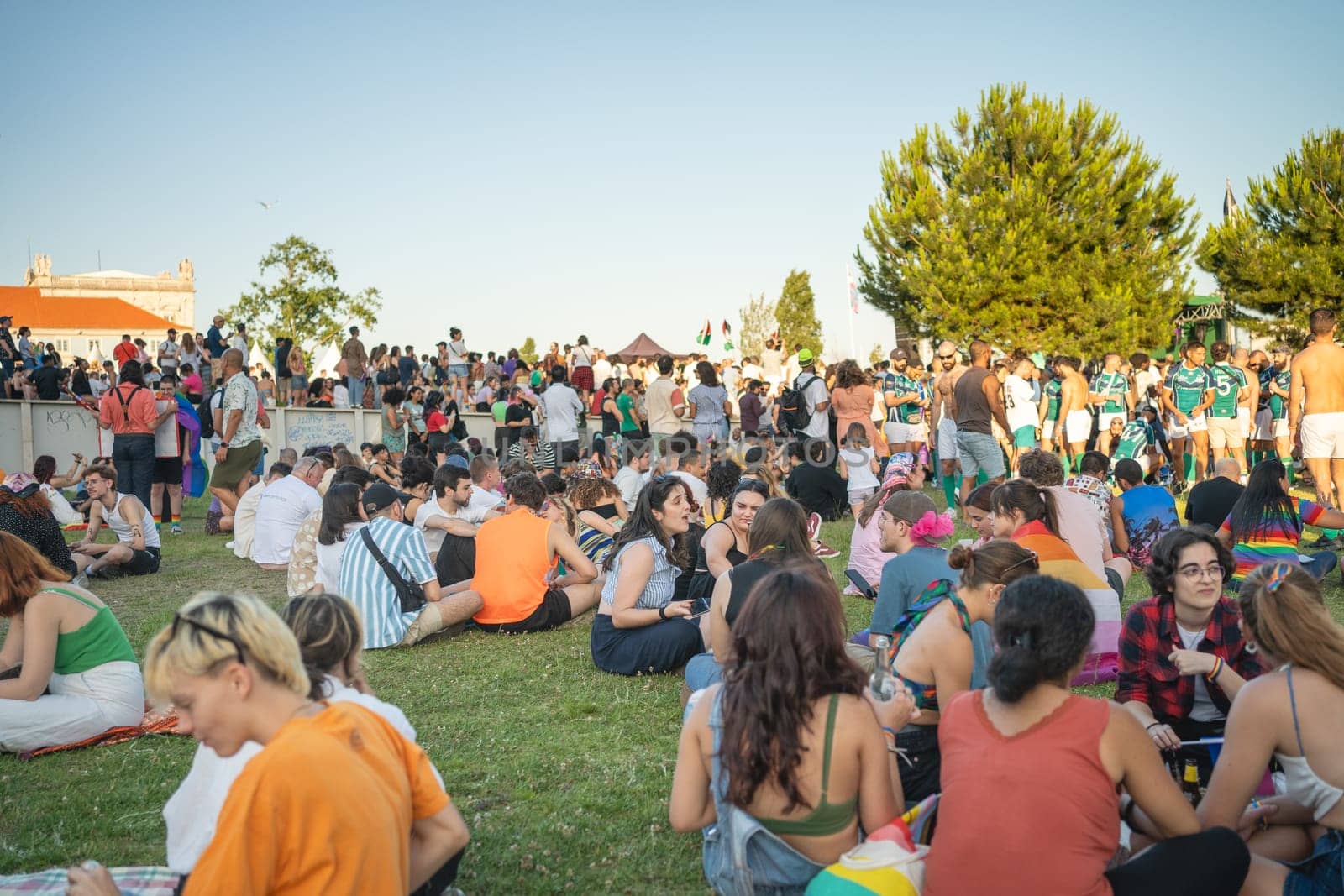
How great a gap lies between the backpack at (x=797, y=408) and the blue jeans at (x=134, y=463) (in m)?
8.46

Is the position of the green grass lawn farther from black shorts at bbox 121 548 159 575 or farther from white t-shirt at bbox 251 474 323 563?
black shorts at bbox 121 548 159 575

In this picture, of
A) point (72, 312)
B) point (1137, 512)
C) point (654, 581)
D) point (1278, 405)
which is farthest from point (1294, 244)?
point (72, 312)

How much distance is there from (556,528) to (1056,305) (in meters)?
35.1

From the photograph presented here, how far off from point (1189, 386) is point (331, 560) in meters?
11.2

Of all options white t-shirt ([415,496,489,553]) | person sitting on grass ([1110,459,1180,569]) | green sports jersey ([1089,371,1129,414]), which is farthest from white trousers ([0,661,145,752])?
green sports jersey ([1089,371,1129,414])

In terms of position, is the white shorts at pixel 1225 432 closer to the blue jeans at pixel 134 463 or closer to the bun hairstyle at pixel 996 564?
the bun hairstyle at pixel 996 564

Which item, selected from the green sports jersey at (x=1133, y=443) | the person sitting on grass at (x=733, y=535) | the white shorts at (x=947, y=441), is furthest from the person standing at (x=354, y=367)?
the person sitting on grass at (x=733, y=535)

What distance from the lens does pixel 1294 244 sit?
119 feet

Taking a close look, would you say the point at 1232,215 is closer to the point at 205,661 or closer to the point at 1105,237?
the point at 1105,237

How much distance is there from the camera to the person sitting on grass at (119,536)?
10.4 meters

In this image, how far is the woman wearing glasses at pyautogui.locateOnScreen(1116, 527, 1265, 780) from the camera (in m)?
4.08

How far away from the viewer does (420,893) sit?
3168 mm

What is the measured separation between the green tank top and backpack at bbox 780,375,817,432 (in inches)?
433

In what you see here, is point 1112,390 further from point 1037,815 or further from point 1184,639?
point 1037,815
